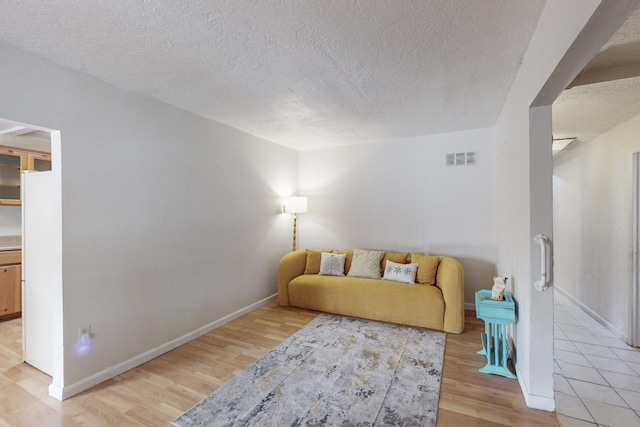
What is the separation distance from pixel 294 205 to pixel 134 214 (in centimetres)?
229

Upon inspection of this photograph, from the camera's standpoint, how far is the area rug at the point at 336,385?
5.88 ft

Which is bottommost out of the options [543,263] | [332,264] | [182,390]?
[182,390]

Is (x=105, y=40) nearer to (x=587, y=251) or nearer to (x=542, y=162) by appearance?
(x=542, y=162)

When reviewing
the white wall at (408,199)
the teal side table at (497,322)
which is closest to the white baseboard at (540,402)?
the teal side table at (497,322)

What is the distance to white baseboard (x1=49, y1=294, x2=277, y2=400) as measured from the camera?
2.04m

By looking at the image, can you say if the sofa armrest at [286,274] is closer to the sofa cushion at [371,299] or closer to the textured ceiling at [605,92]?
the sofa cushion at [371,299]

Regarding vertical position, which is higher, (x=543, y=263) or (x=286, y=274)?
(x=543, y=263)

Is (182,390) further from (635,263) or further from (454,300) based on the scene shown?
(635,263)

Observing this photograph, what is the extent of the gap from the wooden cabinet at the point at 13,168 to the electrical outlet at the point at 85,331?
9.20 feet

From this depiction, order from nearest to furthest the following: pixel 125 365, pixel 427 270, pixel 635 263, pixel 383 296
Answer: pixel 125 365, pixel 635 263, pixel 383 296, pixel 427 270

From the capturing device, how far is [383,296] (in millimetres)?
3391

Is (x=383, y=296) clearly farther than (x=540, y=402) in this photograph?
Yes

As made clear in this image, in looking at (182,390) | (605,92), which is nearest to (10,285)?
(182,390)

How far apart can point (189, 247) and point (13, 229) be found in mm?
2966
